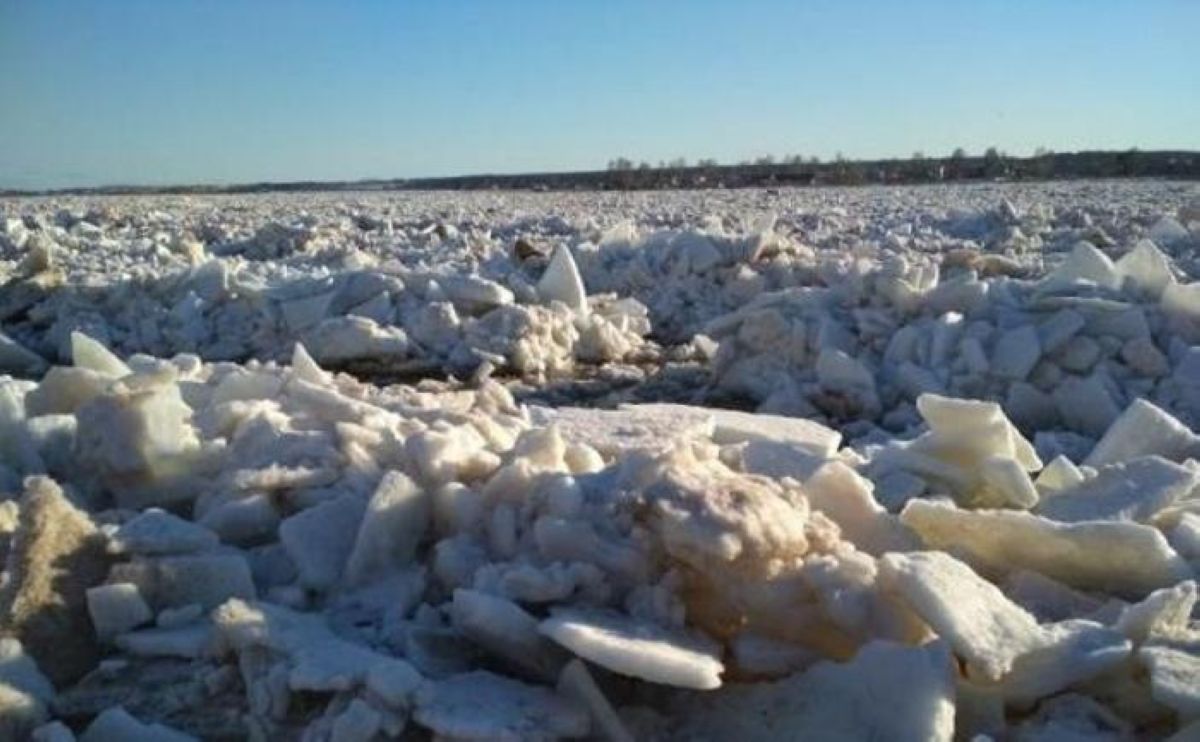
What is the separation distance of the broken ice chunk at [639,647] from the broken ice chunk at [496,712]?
3.6 inches

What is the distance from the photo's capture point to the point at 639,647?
178cm

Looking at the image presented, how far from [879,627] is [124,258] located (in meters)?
9.20

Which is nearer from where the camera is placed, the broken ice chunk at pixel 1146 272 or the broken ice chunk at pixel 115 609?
the broken ice chunk at pixel 115 609

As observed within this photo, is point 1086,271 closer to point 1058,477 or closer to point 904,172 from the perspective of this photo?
point 1058,477

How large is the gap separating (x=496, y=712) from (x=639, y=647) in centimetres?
23

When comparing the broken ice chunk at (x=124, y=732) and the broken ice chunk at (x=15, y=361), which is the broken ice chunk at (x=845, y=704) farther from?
the broken ice chunk at (x=15, y=361)

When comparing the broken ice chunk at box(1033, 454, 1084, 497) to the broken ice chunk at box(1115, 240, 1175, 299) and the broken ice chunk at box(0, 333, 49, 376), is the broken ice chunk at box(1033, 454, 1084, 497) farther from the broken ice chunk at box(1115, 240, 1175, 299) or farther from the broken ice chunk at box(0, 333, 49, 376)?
the broken ice chunk at box(0, 333, 49, 376)

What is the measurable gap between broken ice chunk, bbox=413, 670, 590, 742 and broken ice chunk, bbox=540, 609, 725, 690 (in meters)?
0.09

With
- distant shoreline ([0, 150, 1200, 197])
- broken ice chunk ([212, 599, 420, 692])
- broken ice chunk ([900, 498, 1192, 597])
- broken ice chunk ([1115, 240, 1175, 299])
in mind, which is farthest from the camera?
distant shoreline ([0, 150, 1200, 197])

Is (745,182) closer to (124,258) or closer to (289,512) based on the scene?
(124,258)

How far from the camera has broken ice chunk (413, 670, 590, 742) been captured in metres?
1.73

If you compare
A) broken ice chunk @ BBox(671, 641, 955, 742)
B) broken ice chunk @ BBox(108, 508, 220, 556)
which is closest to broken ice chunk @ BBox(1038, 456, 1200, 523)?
broken ice chunk @ BBox(671, 641, 955, 742)

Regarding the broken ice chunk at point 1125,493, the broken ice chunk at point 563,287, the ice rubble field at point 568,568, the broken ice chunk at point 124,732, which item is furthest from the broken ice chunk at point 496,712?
the broken ice chunk at point 563,287

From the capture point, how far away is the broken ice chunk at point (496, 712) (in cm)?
173
